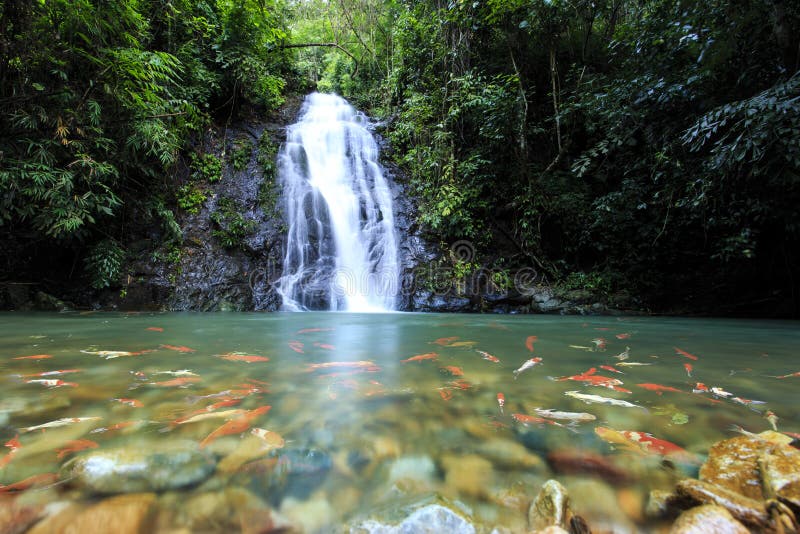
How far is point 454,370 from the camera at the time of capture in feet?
6.55

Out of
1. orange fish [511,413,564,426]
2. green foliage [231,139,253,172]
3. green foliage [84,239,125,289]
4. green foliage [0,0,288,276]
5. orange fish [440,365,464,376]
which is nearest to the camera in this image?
orange fish [511,413,564,426]

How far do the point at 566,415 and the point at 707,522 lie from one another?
57cm

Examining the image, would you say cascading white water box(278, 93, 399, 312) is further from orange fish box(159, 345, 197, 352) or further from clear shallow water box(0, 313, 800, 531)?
clear shallow water box(0, 313, 800, 531)

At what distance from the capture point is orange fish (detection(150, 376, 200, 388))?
161cm

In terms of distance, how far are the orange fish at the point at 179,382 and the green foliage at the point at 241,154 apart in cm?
803

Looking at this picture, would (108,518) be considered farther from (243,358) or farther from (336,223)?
(336,223)

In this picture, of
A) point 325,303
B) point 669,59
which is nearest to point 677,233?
point 669,59

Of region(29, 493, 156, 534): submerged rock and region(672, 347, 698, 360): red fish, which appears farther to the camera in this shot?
region(672, 347, 698, 360): red fish

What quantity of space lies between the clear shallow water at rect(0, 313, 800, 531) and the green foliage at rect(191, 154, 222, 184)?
6.34 m

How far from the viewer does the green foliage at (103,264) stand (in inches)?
241

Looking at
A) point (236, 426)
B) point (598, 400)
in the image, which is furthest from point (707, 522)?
point (236, 426)

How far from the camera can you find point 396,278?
25.0 ft

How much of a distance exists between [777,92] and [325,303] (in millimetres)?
7040

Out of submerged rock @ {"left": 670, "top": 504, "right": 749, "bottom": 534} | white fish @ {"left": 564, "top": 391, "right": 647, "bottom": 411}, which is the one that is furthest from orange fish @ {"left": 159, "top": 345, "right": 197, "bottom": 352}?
submerged rock @ {"left": 670, "top": 504, "right": 749, "bottom": 534}
